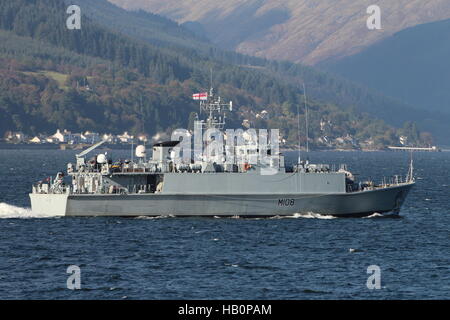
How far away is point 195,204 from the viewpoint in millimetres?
59812

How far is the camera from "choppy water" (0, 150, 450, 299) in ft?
133

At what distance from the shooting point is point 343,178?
197 feet

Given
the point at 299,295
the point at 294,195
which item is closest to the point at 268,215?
the point at 294,195

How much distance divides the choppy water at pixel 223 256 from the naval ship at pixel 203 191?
0.81 meters

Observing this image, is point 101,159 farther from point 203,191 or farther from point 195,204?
point 203,191

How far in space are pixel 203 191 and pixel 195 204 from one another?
99 centimetres

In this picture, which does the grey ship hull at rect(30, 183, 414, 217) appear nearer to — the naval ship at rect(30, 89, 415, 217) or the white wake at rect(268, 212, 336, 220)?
the naval ship at rect(30, 89, 415, 217)

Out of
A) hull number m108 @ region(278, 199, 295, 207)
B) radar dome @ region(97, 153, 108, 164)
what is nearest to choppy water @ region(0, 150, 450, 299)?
hull number m108 @ region(278, 199, 295, 207)

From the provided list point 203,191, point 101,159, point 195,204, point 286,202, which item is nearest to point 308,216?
point 286,202

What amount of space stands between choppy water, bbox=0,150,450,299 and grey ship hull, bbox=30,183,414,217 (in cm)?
68

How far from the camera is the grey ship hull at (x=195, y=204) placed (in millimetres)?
59562
